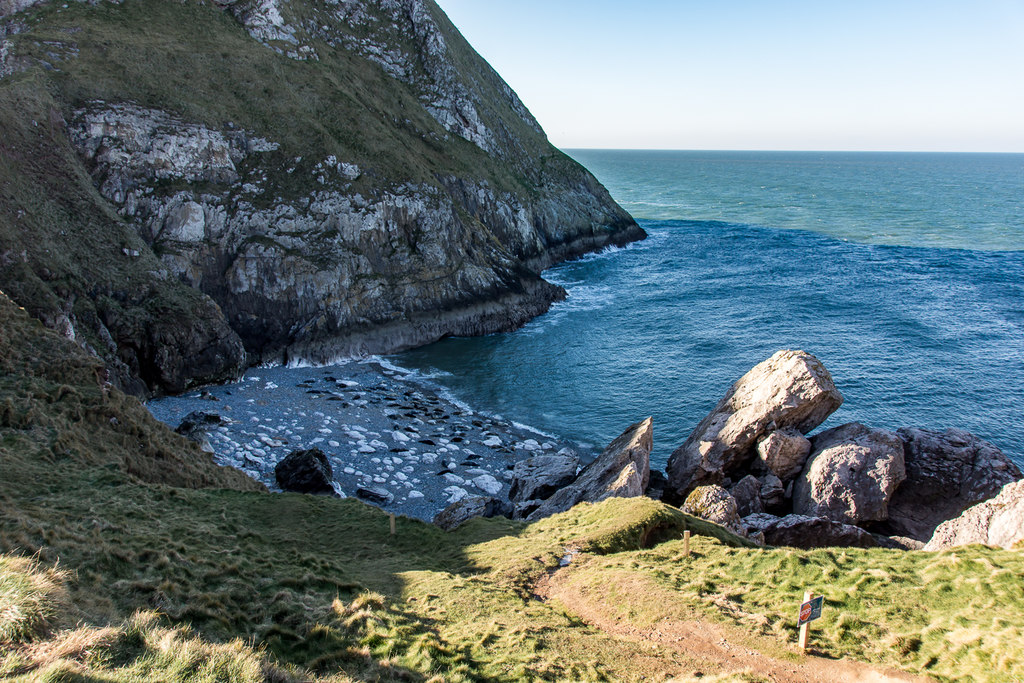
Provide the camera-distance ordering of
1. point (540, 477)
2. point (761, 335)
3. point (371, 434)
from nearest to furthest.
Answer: point (540, 477) < point (371, 434) < point (761, 335)

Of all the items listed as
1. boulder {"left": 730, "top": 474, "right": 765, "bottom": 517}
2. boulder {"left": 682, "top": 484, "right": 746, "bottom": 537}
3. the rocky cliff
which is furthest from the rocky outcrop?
the rocky cliff

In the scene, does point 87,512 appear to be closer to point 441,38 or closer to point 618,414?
point 618,414

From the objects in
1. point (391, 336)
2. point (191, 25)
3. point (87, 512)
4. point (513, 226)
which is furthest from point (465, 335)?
point (191, 25)

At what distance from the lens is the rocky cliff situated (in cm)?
4478

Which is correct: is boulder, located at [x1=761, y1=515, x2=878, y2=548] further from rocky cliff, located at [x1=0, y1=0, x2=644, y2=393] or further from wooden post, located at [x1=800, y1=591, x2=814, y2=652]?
rocky cliff, located at [x1=0, y1=0, x2=644, y2=393]

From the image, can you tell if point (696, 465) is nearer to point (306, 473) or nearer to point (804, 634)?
point (804, 634)

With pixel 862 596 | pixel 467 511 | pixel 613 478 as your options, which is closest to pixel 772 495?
pixel 613 478

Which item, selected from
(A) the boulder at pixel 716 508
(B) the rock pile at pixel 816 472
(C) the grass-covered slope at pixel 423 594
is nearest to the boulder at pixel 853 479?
(B) the rock pile at pixel 816 472

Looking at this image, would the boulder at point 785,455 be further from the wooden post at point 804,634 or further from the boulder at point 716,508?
the wooden post at point 804,634

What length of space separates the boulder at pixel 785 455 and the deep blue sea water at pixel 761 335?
28.6 ft

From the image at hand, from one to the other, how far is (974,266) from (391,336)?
84162mm

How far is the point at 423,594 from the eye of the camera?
17.7 m

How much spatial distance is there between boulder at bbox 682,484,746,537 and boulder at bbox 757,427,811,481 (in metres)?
6.35

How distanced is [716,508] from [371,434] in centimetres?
2473
